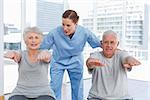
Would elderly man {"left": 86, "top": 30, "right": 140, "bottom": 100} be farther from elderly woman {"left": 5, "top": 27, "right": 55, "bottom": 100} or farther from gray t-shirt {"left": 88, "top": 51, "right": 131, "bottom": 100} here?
elderly woman {"left": 5, "top": 27, "right": 55, "bottom": 100}

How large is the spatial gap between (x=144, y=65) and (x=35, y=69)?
12.2 feet

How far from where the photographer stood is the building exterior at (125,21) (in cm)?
492

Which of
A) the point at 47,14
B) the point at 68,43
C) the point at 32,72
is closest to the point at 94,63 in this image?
the point at 32,72

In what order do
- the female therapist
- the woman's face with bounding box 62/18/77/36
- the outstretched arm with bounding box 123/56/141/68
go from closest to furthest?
the outstretched arm with bounding box 123/56/141/68, the woman's face with bounding box 62/18/77/36, the female therapist

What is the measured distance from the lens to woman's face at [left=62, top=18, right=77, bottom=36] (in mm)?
2154

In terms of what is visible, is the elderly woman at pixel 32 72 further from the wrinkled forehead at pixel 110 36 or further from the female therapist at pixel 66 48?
the wrinkled forehead at pixel 110 36

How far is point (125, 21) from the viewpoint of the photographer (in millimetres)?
5031

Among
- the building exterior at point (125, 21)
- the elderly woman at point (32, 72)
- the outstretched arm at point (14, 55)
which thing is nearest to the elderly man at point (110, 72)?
the elderly woman at point (32, 72)

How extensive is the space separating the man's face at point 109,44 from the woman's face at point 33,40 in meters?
0.49

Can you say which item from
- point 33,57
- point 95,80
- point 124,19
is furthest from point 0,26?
point 124,19

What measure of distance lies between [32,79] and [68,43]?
58 centimetres

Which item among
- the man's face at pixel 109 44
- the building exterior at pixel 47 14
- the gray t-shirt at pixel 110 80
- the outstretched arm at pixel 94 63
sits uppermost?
the building exterior at pixel 47 14

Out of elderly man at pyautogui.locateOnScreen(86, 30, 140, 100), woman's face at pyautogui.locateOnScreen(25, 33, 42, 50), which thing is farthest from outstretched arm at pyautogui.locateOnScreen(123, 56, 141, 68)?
woman's face at pyautogui.locateOnScreen(25, 33, 42, 50)

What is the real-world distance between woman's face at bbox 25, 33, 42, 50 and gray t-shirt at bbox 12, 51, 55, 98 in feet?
0.36
